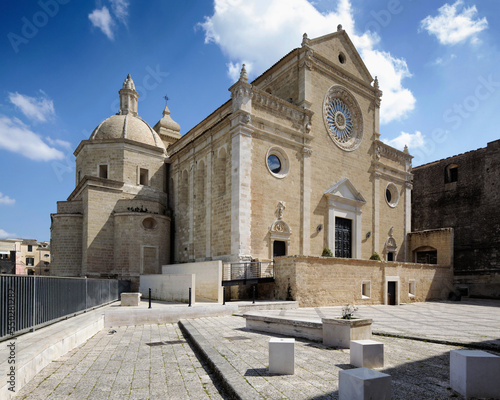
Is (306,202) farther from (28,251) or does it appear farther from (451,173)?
(28,251)

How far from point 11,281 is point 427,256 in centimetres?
2629

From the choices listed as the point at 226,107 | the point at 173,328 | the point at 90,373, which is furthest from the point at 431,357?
the point at 226,107

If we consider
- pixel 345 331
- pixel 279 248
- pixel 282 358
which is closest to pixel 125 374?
pixel 282 358

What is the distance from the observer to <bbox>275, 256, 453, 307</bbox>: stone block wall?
47.1 ft

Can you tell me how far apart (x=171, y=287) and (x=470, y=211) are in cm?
2342

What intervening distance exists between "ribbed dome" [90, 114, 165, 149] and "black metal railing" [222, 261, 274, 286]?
46.4 ft

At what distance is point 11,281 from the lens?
5.65 m

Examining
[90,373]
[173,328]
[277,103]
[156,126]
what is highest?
[156,126]

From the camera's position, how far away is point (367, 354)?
5.07m

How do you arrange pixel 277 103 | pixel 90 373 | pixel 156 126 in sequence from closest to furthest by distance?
pixel 90 373 < pixel 277 103 < pixel 156 126

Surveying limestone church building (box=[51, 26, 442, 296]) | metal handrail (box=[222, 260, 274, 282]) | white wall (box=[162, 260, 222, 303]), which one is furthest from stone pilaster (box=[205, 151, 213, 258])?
metal handrail (box=[222, 260, 274, 282])

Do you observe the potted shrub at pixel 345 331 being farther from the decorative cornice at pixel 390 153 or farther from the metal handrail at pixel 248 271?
the decorative cornice at pixel 390 153

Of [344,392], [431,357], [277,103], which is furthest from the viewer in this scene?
[277,103]

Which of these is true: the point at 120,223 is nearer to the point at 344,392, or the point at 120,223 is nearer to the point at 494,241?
the point at 344,392
